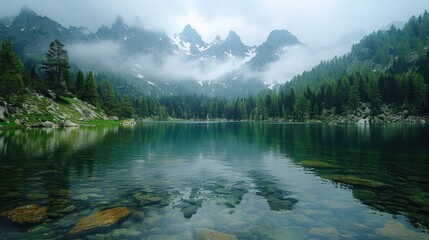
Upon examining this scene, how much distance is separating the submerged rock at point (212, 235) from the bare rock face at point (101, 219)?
4.07m

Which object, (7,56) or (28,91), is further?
(28,91)

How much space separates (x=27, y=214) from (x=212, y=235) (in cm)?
895

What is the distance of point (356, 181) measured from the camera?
2170cm

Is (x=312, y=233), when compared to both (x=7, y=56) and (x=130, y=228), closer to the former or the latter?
(x=130, y=228)

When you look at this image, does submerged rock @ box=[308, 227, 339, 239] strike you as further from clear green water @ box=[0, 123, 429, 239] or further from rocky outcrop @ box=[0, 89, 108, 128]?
rocky outcrop @ box=[0, 89, 108, 128]

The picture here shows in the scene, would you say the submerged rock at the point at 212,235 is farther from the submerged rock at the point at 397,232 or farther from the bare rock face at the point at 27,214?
the bare rock face at the point at 27,214

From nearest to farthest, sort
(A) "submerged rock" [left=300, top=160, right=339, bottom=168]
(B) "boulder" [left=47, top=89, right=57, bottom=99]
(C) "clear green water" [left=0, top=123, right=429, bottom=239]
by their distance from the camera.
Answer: (C) "clear green water" [left=0, top=123, right=429, bottom=239], (A) "submerged rock" [left=300, top=160, right=339, bottom=168], (B) "boulder" [left=47, top=89, right=57, bottom=99]

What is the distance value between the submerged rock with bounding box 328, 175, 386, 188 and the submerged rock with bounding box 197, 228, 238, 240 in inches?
516

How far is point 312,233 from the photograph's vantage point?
12320 mm

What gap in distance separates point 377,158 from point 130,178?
27422mm

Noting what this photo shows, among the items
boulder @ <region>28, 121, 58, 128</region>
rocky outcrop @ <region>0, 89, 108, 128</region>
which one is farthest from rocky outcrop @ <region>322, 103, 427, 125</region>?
boulder @ <region>28, 121, 58, 128</region>

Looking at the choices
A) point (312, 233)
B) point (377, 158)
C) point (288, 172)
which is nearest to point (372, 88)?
point (377, 158)

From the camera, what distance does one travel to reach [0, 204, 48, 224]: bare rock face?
42.5 feet

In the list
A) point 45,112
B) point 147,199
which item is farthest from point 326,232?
point 45,112
